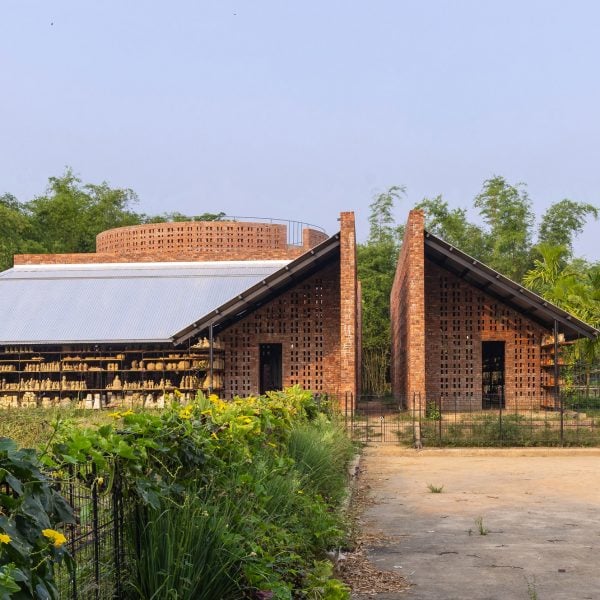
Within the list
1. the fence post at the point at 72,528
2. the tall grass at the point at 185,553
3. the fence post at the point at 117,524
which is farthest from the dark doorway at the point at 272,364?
the fence post at the point at 72,528

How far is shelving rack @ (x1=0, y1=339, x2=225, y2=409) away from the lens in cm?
2678

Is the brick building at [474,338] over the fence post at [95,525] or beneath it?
over

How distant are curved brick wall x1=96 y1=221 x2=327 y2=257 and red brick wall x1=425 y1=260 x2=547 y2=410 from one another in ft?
35.5

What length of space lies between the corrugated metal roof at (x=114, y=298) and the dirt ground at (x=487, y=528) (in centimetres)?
1323

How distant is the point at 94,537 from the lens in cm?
429

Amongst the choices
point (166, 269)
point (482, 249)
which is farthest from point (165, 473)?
point (482, 249)

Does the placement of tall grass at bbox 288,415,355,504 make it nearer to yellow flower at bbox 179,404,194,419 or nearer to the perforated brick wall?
yellow flower at bbox 179,404,194,419

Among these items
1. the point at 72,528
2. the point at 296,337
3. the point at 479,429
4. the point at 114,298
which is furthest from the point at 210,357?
the point at 72,528

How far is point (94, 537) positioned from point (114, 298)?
26.4m

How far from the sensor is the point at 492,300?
87.5 ft

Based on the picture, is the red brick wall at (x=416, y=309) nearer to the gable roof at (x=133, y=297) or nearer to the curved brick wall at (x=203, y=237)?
the gable roof at (x=133, y=297)

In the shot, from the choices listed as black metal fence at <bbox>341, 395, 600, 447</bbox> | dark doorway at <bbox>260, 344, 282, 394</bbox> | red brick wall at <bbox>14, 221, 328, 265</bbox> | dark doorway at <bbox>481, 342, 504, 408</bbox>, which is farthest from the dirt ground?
red brick wall at <bbox>14, 221, 328, 265</bbox>

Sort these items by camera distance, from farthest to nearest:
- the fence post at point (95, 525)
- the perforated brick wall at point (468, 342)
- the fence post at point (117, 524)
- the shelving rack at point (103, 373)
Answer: the shelving rack at point (103, 373) → the perforated brick wall at point (468, 342) → the fence post at point (117, 524) → the fence post at point (95, 525)

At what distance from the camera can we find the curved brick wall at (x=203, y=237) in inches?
1416
